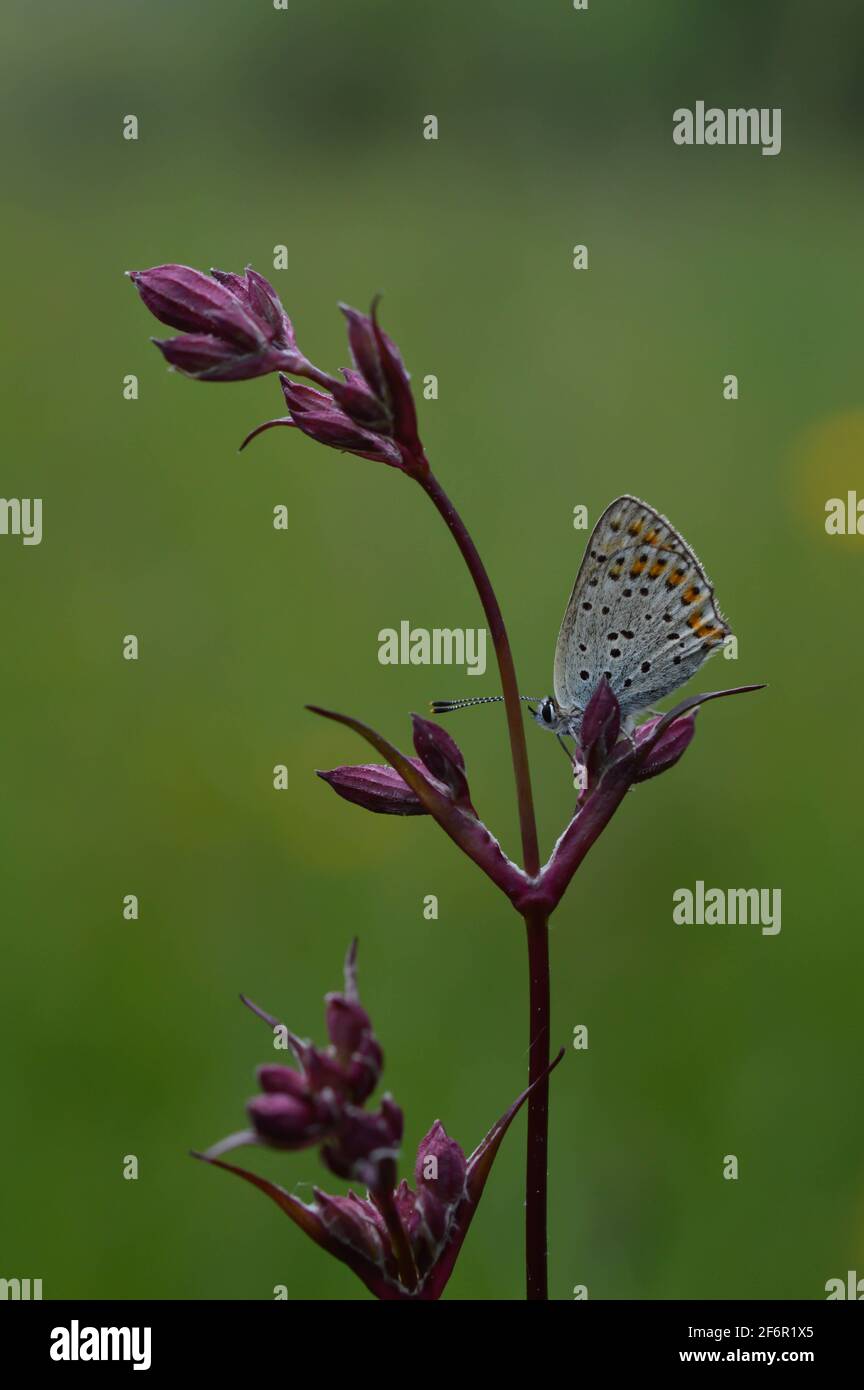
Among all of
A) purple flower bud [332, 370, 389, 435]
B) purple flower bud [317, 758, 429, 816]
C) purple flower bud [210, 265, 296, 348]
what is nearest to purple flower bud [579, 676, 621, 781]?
purple flower bud [317, 758, 429, 816]

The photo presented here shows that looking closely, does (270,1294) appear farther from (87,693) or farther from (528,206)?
(528,206)

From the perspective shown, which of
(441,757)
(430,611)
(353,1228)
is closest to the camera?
(353,1228)

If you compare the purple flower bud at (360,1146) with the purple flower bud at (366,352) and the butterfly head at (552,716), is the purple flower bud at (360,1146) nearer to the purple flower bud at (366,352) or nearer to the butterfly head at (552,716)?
the purple flower bud at (366,352)

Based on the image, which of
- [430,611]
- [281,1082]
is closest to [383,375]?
[281,1082]

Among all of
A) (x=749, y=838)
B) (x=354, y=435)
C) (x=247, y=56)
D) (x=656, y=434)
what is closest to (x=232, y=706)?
(x=749, y=838)

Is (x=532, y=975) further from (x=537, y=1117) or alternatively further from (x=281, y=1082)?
(x=281, y=1082)
